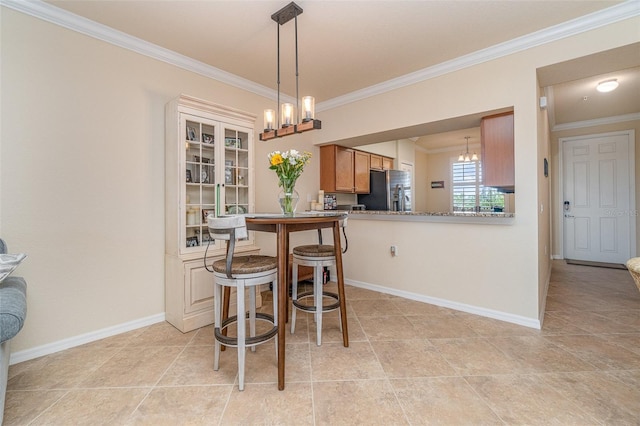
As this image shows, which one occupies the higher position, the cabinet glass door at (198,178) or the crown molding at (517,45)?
the crown molding at (517,45)

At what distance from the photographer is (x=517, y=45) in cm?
247

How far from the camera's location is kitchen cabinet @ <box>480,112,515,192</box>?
266 centimetres

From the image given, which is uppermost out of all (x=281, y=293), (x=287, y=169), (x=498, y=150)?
(x=498, y=150)

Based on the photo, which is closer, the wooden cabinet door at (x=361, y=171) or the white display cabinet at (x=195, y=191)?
the white display cabinet at (x=195, y=191)

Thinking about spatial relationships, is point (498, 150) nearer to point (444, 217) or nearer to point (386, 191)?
point (444, 217)

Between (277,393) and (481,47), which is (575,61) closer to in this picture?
(481,47)

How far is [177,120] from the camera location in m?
2.47

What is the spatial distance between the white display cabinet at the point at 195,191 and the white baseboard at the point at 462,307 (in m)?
1.72

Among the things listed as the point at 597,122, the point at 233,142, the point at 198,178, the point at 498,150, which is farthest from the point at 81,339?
the point at 597,122

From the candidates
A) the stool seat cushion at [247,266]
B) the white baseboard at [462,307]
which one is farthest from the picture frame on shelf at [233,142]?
the white baseboard at [462,307]

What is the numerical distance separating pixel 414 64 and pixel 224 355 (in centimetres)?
322

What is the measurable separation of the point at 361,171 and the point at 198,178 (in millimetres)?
2840

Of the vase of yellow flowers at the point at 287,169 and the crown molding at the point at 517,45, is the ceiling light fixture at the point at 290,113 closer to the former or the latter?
the vase of yellow flowers at the point at 287,169

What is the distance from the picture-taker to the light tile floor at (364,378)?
1470 millimetres
